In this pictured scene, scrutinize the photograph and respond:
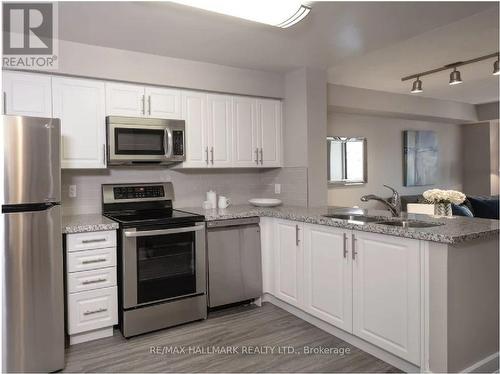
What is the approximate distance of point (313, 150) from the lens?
147 inches

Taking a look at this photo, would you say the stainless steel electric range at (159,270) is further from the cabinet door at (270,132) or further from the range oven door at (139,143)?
the cabinet door at (270,132)

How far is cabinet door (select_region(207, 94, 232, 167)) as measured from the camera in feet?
11.7

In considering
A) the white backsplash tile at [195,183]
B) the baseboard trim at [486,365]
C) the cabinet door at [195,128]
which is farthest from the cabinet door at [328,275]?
the cabinet door at [195,128]

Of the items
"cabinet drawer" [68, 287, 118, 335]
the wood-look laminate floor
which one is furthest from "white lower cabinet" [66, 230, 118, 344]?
the wood-look laminate floor

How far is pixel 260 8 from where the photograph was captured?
2.17 meters

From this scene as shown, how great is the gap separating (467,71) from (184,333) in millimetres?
4210

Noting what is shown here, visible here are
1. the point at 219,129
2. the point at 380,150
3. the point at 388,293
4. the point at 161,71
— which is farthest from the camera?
the point at 380,150

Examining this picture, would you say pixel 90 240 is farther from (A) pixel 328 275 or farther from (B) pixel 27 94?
(A) pixel 328 275

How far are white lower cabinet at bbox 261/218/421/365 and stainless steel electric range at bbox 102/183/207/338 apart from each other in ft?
2.50

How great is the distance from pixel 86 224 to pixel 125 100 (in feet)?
3.75

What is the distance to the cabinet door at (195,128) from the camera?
3447 millimetres

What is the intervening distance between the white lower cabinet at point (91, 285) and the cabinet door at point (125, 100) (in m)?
1.08

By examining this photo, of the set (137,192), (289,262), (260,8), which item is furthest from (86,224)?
(260,8)

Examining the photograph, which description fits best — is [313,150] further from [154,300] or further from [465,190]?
[465,190]
